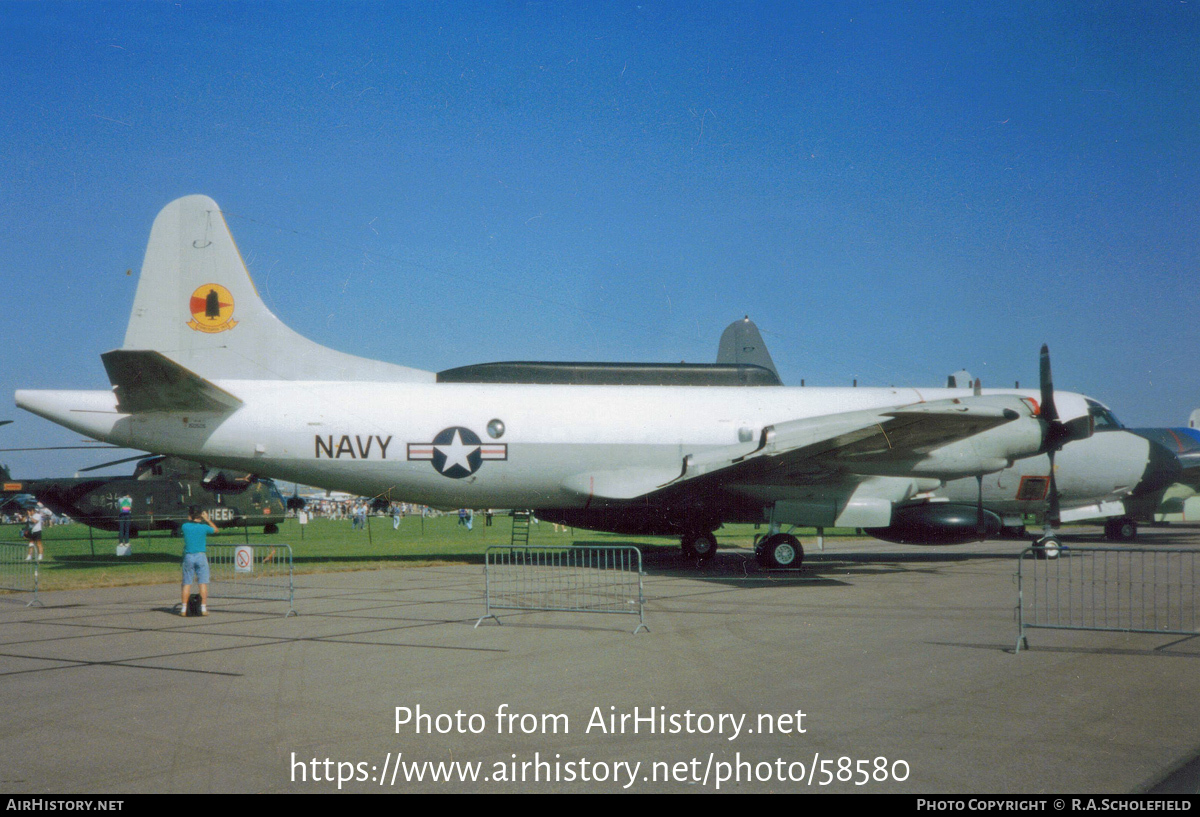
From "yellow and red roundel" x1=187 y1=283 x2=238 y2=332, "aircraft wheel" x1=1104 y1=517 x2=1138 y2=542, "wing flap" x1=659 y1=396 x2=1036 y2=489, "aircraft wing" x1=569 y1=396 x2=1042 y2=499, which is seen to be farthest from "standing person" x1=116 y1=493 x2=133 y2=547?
"aircraft wheel" x1=1104 y1=517 x2=1138 y2=542

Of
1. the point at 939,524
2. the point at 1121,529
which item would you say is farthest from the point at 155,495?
the point at 1121,529

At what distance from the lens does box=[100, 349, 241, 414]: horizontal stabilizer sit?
13828 mm

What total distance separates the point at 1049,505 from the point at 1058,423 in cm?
367

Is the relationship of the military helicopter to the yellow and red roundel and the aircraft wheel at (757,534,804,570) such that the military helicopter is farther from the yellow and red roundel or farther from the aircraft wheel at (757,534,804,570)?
the aircraft wheel at (757,534,804,570)

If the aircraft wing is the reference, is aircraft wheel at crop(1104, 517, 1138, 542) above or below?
below

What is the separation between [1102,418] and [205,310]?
19.7 meters

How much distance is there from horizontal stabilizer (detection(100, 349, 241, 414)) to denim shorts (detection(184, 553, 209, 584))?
180 inches

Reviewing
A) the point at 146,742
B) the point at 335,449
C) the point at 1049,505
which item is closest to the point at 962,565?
the point at 1049,505

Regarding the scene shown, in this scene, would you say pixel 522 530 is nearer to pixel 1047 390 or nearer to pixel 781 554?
pixel 781 554

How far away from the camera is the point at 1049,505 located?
18281 mm

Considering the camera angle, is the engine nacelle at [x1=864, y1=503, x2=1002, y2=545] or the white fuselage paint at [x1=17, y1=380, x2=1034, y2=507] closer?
the white fuselage paint at [x1=17, y1=380, x2=1034, y2=507]

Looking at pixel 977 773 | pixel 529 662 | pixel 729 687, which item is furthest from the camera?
pixel 529 662

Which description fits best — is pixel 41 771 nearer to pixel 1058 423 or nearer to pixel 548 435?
pixel 548 435

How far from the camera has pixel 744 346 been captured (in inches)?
1183
